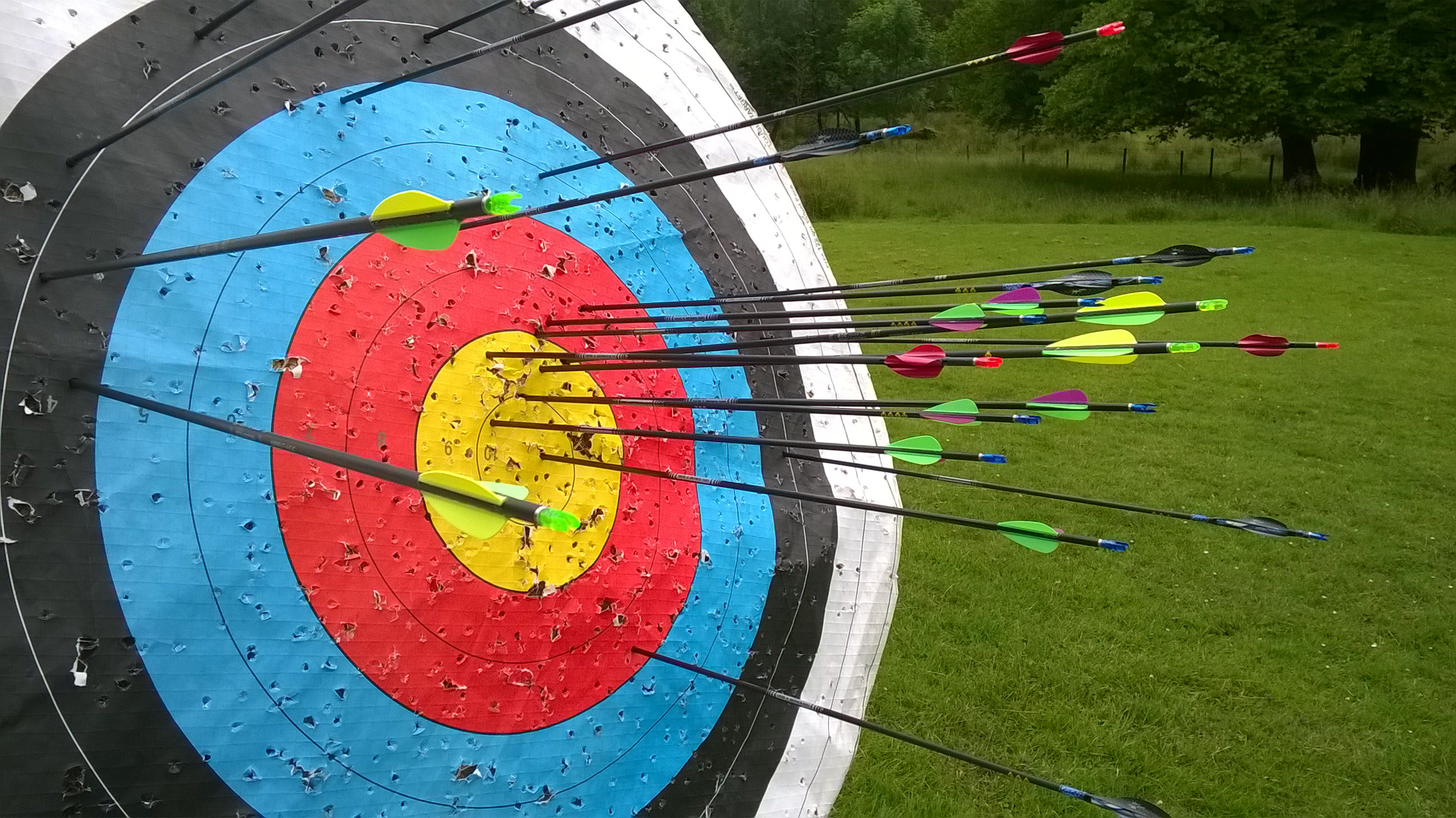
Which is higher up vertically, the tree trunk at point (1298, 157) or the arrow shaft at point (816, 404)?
the arrow shaft at point (816, 404)

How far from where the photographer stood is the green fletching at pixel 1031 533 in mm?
1025

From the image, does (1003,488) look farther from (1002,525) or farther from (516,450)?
(516,450)

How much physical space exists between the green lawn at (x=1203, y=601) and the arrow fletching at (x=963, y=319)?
1886 mm

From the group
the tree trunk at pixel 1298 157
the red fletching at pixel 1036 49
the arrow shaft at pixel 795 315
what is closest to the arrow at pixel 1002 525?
the arrow shaft at pixel 795 315

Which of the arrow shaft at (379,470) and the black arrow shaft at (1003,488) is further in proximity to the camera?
the black arrow shaft at (1003,488)

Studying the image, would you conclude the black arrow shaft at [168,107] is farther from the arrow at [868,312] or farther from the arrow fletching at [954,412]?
the arrow fletching at [954,412]

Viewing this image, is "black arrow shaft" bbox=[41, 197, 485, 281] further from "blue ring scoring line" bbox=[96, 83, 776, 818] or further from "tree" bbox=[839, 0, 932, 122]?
"tree" bbox=[839, 0, 932, 122]

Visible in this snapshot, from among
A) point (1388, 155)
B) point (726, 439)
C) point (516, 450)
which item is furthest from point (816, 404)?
point (1388, 155)

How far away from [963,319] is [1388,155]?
13.1m

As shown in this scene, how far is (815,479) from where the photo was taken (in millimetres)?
1782

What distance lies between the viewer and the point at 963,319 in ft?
3.16

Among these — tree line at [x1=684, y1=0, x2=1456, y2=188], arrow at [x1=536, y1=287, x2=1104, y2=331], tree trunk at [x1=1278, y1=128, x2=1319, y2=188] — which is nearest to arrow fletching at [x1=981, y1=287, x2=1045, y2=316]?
arrow at [x1=536, y1=287, x2=1104, y2=331]

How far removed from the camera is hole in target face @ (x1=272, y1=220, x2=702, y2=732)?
1.05 m

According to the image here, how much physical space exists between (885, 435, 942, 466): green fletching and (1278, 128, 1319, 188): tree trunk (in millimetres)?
12540
